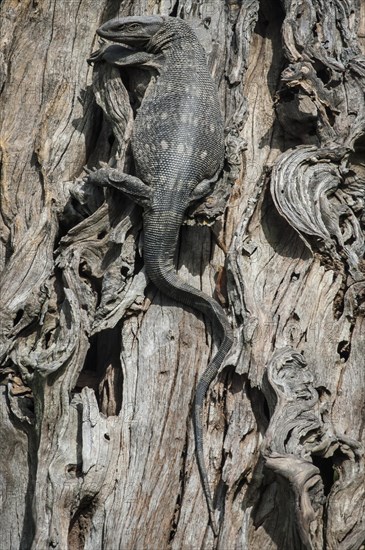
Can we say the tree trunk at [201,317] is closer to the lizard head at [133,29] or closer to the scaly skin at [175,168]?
the scaly skin at [175,168]

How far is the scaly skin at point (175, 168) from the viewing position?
222 inches

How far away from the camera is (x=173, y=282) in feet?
18.8

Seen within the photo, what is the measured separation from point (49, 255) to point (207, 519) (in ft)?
6.44

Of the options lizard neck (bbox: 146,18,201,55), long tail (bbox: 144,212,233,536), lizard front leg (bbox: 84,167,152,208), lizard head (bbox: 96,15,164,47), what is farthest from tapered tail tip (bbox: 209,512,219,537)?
lizard head (bbox: 96,15,164,47)

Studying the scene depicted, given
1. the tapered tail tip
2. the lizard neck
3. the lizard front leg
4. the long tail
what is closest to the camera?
the tapered tail tip

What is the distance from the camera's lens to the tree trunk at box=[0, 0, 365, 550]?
5289 millimetres

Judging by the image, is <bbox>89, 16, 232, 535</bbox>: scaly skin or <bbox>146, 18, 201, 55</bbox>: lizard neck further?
<bbox>146, 18, 201, 55</bbox>: lizard neck

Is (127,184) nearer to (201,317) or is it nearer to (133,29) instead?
(201,317)

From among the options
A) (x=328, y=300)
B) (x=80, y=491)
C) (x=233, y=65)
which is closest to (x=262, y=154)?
(x=233, y=65)

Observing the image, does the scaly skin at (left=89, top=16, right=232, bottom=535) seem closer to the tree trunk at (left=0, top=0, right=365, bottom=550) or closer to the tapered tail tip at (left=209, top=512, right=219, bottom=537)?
the tree trunk at (left=0, top=0, right=365, bottom=550)

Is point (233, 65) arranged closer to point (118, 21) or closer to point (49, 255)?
point (118, 21)

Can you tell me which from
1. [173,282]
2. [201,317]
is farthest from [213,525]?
[173,282]

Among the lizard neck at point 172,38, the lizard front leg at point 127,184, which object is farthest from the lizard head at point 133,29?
the lizard front leg at point 127,184

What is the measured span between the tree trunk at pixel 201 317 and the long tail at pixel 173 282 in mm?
77
